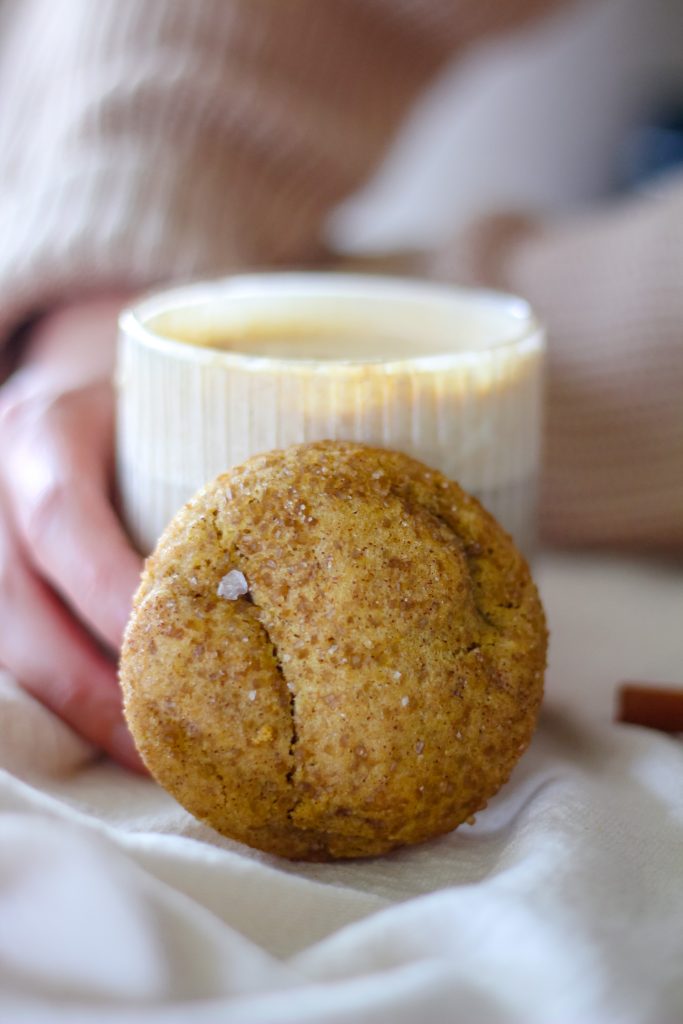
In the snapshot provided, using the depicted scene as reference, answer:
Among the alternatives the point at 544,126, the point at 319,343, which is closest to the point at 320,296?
the point at 319,343

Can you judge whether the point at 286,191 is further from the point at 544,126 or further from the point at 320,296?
the point at 544,126

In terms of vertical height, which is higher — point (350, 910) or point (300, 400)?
point (300, 400)

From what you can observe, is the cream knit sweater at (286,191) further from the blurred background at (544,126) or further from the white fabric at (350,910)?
the blurred background at (544,126)

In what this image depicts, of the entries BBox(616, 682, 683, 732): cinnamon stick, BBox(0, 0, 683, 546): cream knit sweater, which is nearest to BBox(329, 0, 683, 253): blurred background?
BBox(0, 0, 683, 546): cream knit sweater

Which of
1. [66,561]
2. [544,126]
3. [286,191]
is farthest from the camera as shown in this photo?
[544,126]

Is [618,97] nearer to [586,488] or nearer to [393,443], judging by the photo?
[586,488]

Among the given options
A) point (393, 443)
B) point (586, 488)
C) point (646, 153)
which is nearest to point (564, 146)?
point (646, 153)
